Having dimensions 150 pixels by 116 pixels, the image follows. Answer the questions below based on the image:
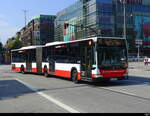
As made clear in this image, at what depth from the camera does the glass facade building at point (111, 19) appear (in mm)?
75688

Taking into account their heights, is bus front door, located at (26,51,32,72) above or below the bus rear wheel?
above

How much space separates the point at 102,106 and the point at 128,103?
3.41 feet

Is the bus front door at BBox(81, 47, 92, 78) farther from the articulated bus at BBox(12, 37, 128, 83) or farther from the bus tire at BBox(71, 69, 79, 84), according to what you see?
the bus tire at BBox(71, 69, 79, 84)

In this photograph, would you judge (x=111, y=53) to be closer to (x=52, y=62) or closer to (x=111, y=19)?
(x=52, y=62)

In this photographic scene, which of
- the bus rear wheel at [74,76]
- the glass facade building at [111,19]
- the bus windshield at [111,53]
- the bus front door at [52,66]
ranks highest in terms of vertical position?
the glass facade building at [111,19]

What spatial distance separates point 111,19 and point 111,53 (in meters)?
64.3

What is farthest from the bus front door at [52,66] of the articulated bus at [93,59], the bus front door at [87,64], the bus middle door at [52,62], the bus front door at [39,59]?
the bus front door at [87,64]

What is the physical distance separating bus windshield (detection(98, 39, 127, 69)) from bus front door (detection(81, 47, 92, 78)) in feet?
2.45

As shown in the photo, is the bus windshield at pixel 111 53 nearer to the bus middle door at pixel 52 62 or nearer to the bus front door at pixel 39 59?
the bus middle door at pixel 52 62

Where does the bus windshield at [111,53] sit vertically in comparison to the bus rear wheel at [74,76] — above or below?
above

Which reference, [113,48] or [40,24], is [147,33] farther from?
[113,48]

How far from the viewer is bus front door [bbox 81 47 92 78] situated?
48.9 feet

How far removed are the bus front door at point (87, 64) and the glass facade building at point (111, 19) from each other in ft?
193

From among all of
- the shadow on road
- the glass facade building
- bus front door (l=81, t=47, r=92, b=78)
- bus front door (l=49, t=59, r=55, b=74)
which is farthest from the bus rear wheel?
the glass facade building
